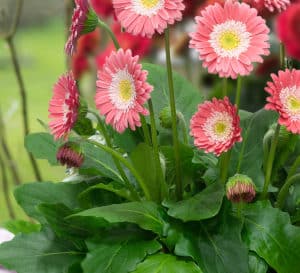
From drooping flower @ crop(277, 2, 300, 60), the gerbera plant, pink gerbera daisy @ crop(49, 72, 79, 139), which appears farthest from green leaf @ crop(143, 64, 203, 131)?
drooping flower @ crop(277, 2, 300, 60)

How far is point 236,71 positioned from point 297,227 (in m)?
0.15

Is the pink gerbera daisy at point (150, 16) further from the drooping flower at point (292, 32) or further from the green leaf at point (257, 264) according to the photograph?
the drooping flower at point (292, 32)

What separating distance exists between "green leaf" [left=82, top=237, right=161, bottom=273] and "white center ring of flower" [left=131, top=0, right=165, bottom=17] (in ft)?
0.60

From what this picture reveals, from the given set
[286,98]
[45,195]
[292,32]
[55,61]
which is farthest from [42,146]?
[55,61]

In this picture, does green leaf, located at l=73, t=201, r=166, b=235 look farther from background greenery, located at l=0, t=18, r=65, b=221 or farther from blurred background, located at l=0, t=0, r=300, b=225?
background greenery, located at l=0, t=18, r=65, b=221

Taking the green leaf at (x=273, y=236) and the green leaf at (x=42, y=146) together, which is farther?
the green leaf at (x=42, y=146)

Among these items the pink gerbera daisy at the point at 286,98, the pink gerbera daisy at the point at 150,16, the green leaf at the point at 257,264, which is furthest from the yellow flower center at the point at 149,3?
the green leaf at the point at 257,264

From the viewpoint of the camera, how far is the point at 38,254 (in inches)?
26.9

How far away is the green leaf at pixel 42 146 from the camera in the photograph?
76 centimetres

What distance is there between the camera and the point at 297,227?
0.65m

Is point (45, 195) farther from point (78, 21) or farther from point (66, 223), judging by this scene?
point (78, 21)

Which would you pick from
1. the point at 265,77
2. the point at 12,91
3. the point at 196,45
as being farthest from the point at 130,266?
the point at 12,91

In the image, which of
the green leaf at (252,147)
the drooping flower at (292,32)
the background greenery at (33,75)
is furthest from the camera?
the background greenery at (33,75)

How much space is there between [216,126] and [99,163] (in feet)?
0.53
